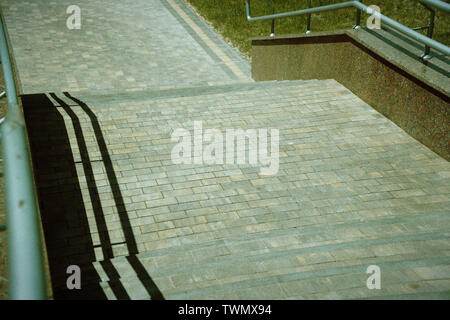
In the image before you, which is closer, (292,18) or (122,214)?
(122,214)

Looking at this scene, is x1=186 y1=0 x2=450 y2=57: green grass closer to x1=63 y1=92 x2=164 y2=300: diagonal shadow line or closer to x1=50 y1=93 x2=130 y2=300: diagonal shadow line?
x1=63 y1=92 x2=164 y2=300: diagonal shadow line

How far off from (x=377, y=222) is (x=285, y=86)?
3885 millimetres

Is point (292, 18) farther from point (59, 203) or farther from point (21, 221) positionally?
point (21, 221)

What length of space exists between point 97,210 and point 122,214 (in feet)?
0.83

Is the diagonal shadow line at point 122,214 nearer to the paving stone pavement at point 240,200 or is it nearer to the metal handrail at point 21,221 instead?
the paving stone pavement at point 240,200

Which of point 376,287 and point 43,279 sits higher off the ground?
point 43,279

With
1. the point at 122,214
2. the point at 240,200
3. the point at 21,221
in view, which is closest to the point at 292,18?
the point at 240,200

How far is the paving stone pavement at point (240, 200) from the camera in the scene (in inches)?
146

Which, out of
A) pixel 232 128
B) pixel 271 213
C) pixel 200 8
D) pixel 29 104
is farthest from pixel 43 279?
pixel 200 8

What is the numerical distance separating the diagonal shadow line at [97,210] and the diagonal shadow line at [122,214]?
16 centimetres

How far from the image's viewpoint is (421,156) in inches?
226

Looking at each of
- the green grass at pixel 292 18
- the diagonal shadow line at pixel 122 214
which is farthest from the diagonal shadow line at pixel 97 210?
the green grass at pixel 292 18

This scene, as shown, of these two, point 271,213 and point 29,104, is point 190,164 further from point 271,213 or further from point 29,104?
point 29,104

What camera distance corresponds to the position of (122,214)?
4.77m
